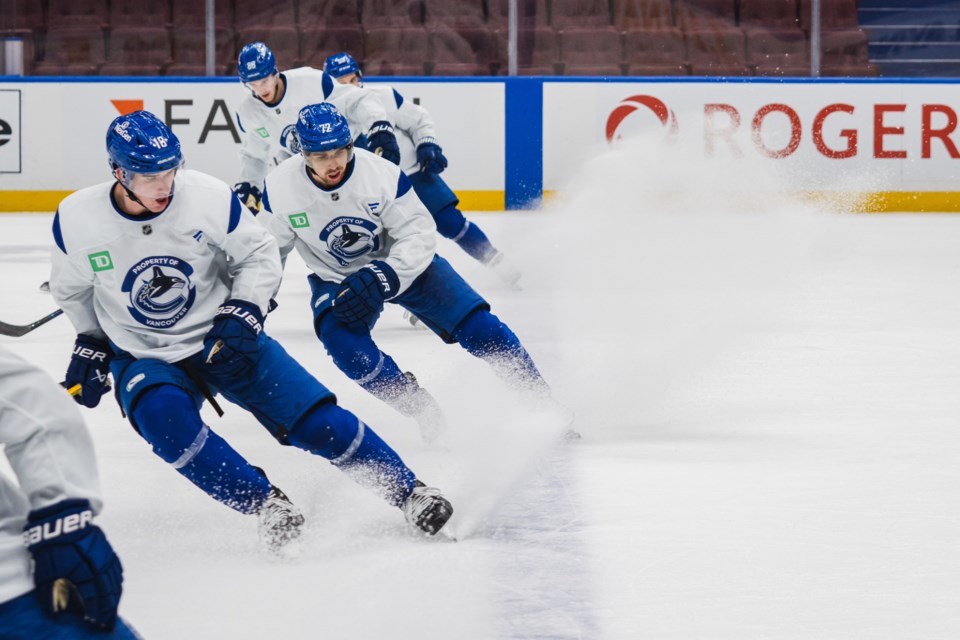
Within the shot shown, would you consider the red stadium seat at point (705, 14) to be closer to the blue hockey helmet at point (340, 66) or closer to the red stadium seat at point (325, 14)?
the red stadium seat at point (325, 14)

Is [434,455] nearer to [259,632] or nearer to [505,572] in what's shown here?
[505,572]

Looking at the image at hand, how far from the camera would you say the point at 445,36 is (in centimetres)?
1079

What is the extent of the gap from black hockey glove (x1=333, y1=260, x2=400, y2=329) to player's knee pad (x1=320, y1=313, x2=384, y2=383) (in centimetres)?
14

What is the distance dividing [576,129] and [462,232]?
14.7 feet

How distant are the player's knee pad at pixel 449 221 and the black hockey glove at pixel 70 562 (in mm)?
4888

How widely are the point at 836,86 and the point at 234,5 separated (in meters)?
4.66

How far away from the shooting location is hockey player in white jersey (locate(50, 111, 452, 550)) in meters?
2.82

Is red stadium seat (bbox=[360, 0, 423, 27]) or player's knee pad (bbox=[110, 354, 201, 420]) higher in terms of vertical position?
red stadium seat (bbox=[360, 0, 423, 27])

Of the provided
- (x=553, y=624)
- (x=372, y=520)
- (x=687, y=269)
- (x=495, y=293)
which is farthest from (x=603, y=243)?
(x=553, y=624)

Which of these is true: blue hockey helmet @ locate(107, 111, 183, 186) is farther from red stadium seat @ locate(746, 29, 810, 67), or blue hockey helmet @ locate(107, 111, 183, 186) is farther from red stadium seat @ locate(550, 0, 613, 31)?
red stadium seat @ locate(746, 29, 810, 67)

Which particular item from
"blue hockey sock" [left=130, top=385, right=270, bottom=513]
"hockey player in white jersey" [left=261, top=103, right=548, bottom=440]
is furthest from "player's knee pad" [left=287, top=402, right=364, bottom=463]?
"hockey player in white jersey" [left=261, top=103, right=548, bottom=440]

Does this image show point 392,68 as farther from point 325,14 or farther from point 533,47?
point 533,47

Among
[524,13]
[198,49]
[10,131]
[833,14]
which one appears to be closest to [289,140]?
[524,13]

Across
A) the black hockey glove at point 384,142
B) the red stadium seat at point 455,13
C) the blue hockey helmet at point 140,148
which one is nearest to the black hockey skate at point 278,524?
the blue hockey helmet at point 140,148
